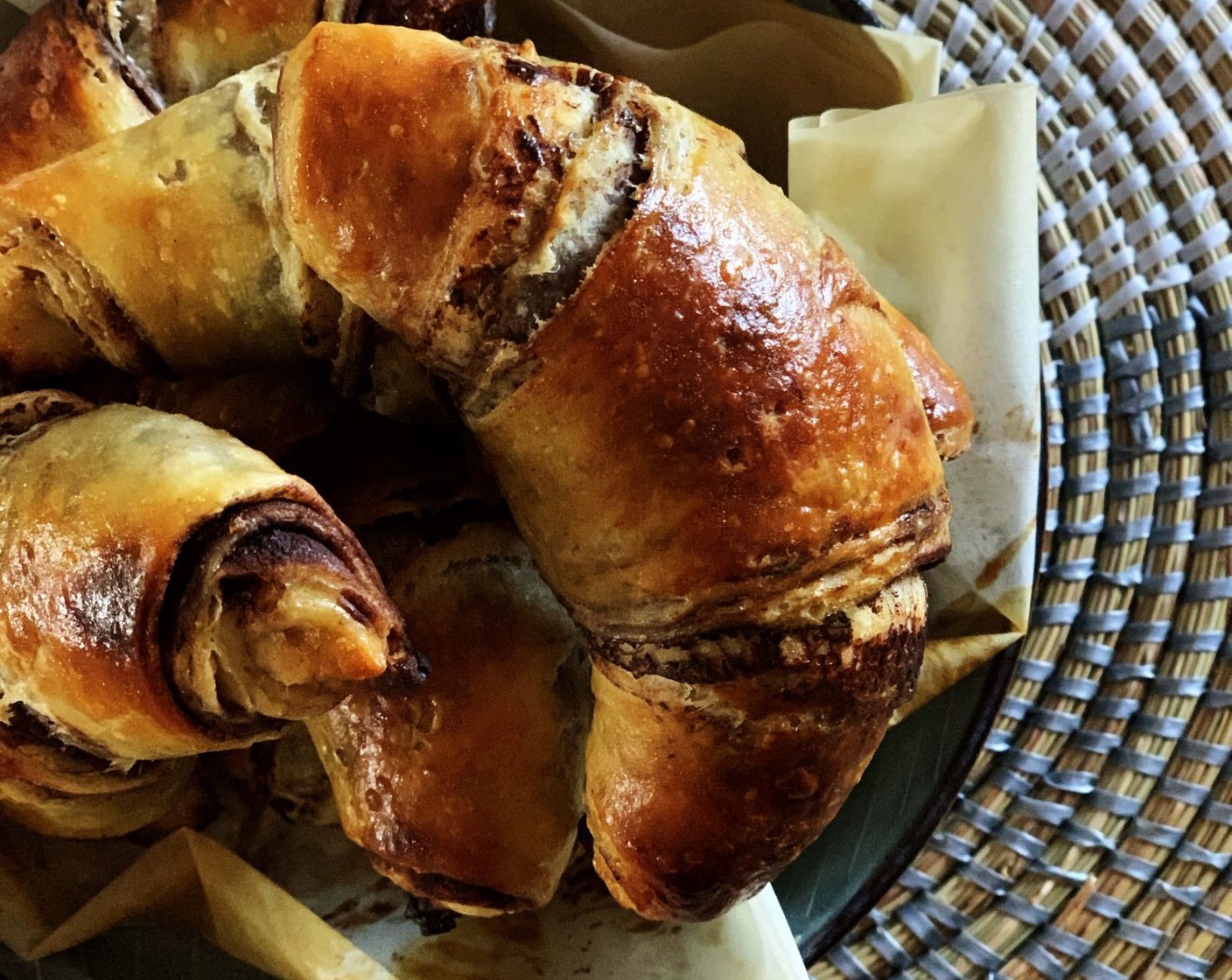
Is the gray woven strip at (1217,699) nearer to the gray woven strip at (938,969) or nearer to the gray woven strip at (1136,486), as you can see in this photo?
the gray woven strip at (1136,486)

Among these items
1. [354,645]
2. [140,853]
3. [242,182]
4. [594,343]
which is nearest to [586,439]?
[594,343]

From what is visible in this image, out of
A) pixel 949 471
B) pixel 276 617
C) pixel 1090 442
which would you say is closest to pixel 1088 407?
pixel 1090 442

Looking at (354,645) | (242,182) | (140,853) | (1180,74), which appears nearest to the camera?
(354,645)

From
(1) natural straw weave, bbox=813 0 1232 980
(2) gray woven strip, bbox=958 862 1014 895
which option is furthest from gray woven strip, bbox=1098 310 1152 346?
(2) gray woven strip, bbox=958 862 1014 895

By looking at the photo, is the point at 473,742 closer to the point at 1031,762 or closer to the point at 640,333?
the point at 640,333

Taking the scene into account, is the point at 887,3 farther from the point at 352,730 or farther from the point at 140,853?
the point at 140,853

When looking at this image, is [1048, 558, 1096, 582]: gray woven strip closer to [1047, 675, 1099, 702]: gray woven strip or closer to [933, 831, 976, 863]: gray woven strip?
[1047, 675, 1099, 702]: gray woven strip

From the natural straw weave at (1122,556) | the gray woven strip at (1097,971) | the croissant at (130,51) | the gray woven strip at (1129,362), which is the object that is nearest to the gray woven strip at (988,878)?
the natural straw weave at (1122,556)
